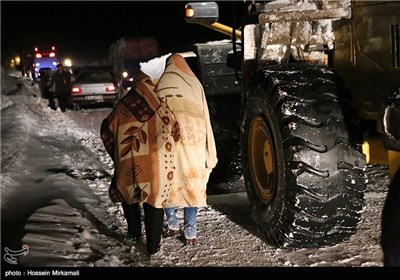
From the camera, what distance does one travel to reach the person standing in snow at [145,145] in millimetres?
4348

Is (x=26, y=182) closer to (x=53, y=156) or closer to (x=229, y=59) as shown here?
(x=53, y=156)

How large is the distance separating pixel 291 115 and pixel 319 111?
211 mm

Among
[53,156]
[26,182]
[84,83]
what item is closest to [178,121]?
[26,182]

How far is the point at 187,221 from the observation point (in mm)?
4852

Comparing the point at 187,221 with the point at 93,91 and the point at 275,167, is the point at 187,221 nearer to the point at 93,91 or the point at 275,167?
the point at 275,167

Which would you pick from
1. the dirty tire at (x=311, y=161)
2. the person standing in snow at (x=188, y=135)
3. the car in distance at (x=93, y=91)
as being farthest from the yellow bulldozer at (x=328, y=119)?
the car in distance at (x=93, y=91)

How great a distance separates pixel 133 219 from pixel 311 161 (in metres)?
1.80

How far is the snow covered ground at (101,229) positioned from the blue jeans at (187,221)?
13cm

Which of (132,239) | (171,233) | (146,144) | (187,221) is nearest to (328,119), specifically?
(146,144)

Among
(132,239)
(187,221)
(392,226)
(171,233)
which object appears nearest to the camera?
(392,226)

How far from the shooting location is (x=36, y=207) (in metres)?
5.53

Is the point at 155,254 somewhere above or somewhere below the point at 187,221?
below

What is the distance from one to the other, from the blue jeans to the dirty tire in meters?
0.75

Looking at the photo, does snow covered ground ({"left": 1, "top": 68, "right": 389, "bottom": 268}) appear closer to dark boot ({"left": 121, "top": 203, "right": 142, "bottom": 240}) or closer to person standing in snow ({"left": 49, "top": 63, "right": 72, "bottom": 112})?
dark boot ({"left": 121, "top": 203, "right": 142, "bottom": 240})
